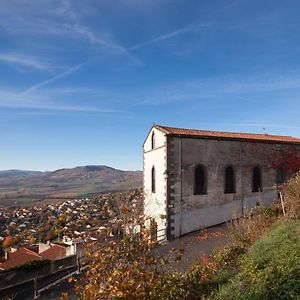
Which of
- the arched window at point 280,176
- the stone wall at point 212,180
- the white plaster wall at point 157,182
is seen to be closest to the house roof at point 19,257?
the white plaster wall at point 157,182

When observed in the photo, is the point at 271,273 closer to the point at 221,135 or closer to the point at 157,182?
the point at 157,182

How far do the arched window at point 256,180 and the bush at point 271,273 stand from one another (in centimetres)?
1195

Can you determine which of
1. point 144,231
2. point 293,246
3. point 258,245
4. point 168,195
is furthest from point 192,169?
point 144,231

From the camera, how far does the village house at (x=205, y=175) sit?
22016 mm

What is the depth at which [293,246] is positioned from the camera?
35.4 ft

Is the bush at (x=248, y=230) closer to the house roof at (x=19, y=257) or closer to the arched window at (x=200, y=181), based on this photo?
the arched window at (x=200, y=181)

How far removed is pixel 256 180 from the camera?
80.9 feet

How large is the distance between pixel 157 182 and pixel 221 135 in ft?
17.6

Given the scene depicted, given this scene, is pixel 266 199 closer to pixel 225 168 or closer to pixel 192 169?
pixel 225 168

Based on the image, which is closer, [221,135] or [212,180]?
[212,180]

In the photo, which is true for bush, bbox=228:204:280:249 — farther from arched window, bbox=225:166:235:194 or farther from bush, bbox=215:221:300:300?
arched window, bbox=225:166:235:194

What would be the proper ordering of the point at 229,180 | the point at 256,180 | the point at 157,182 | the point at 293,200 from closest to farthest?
the point at 293,200
the point at 157,182
the point at 229,180
the point at 256,180

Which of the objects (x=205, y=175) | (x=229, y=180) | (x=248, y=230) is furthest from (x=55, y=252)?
(x=248, y=230)

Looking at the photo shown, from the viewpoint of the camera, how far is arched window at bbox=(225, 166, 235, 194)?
934 inches
